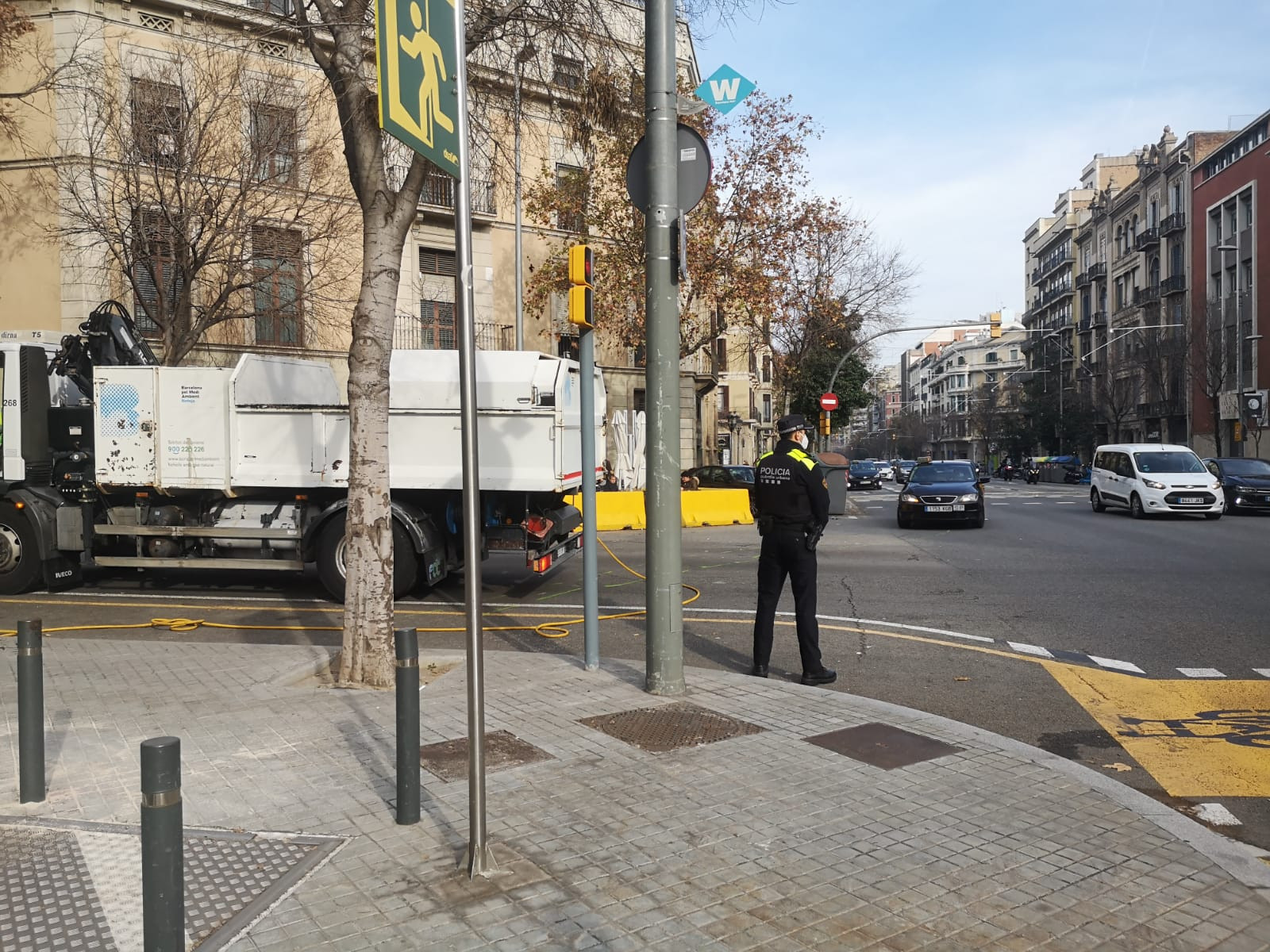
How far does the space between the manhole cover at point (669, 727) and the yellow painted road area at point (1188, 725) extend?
7.30 feet

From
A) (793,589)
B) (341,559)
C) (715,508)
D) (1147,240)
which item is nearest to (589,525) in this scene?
(793,589)

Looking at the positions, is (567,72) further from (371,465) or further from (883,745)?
(883,745)

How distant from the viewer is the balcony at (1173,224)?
194ft

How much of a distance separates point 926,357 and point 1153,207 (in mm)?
105962

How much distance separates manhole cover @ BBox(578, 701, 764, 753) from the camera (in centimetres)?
556

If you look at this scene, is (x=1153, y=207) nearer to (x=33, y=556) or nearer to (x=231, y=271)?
(x=231, y=271)

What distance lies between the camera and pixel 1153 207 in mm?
65625

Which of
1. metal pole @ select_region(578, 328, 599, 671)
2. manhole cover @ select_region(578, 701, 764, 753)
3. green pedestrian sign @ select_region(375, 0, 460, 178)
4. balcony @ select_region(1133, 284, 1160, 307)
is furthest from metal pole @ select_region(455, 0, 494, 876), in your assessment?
balcony @ select_region(1133, 284, 1160, 307)

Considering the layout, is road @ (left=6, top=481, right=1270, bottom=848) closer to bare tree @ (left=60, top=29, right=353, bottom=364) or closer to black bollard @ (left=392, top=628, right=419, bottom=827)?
black bollard @ (left=392, top=628, right=419, bottom=827)

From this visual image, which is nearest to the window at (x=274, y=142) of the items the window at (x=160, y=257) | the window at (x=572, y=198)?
the window at (x=160, y=257)

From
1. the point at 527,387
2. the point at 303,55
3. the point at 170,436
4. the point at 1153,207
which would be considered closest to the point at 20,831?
the point at 527,387

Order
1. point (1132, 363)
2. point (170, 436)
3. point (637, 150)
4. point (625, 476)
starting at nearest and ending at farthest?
1. point (637, 150)
2. point (170, 436)
3. point (625, 476)
4. point (1132, 363)

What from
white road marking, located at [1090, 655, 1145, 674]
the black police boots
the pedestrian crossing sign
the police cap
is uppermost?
the pedestrian crossing sign

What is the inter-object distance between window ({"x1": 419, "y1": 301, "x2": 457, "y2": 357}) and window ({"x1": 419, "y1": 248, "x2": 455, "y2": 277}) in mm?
924
